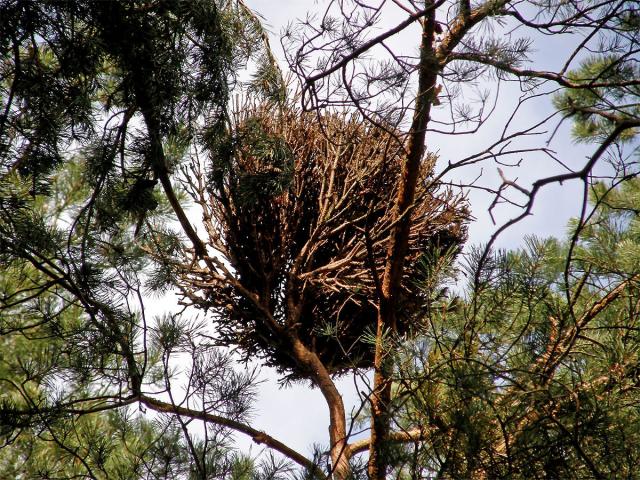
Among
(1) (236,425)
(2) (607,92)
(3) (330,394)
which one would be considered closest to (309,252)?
(3) (330,394)

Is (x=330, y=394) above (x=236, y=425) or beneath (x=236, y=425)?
above

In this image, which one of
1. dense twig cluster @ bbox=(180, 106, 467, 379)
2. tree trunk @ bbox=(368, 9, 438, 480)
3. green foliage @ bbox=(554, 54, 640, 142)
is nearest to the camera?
green foliage @ bbox=(554, 54, 640, 142)

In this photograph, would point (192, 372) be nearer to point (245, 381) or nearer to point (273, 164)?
point (245, 381)

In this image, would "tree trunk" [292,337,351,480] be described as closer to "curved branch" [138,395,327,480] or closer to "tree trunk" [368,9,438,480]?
"curved branch" [138,395,327,480]

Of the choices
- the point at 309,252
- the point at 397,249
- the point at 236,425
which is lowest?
the point at 236,425

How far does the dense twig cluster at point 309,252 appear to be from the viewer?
9.12 ft

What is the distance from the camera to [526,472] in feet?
4.94

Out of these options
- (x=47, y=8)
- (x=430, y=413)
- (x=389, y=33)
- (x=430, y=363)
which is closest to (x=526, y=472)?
(x=430, y=413)

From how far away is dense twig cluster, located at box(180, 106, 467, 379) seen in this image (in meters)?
2.78

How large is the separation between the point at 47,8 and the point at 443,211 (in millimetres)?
1839

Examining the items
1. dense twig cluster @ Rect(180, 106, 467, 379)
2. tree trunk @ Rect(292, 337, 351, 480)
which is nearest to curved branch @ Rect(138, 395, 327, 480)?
tree trunk @ Rect(292, 337, 351, 480)

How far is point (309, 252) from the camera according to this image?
9.28 feet

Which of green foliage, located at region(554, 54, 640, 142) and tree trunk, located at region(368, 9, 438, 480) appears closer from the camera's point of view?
green foliage, located at region(554, 54, 640, 142)

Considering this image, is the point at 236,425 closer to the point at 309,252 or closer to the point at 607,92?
the point at 309,252
